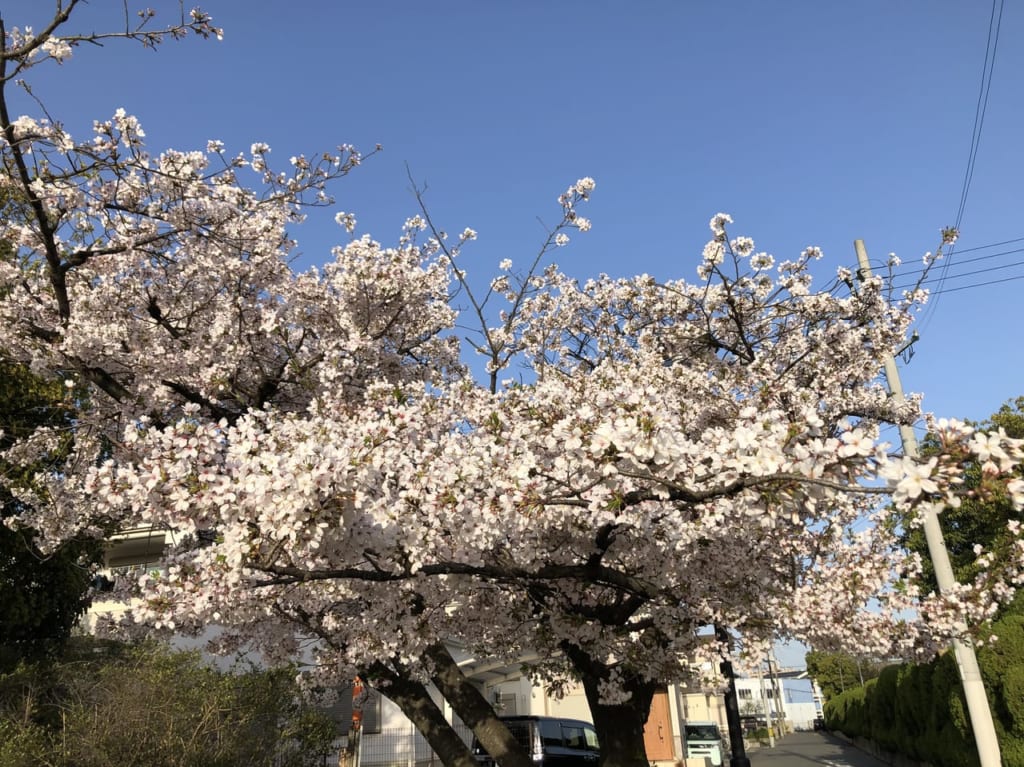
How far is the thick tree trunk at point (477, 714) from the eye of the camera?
8148mm

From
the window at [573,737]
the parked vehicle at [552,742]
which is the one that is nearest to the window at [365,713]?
the parked vehicle at [552,742]

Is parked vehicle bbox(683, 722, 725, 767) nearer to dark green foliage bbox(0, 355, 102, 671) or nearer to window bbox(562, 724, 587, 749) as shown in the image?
window bbox(562, 724, 587, 749)

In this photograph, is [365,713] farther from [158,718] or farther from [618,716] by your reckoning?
[618,716]

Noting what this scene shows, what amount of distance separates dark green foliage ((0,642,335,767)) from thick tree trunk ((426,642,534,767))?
2.93 meters

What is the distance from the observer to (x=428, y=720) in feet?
27.9

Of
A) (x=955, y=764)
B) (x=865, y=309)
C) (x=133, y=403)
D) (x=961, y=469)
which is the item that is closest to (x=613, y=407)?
(x=961, y=469)

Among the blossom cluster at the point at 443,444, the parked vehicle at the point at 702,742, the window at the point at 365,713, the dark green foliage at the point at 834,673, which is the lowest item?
the parked vehicle at the point at 702,742

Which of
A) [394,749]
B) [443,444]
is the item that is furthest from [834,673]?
[443,444]

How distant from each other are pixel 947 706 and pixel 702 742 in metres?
16.6

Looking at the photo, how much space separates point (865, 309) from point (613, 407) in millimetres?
9104

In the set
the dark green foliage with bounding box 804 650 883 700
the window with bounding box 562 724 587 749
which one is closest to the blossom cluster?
the window with bounding box 562 724 587 749

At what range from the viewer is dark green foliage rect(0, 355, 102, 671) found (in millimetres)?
13188

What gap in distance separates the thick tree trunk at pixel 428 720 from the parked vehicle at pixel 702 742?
74.8 ft

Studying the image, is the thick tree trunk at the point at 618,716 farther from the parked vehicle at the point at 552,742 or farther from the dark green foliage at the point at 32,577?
the dark green foliage at the point at 32,577
